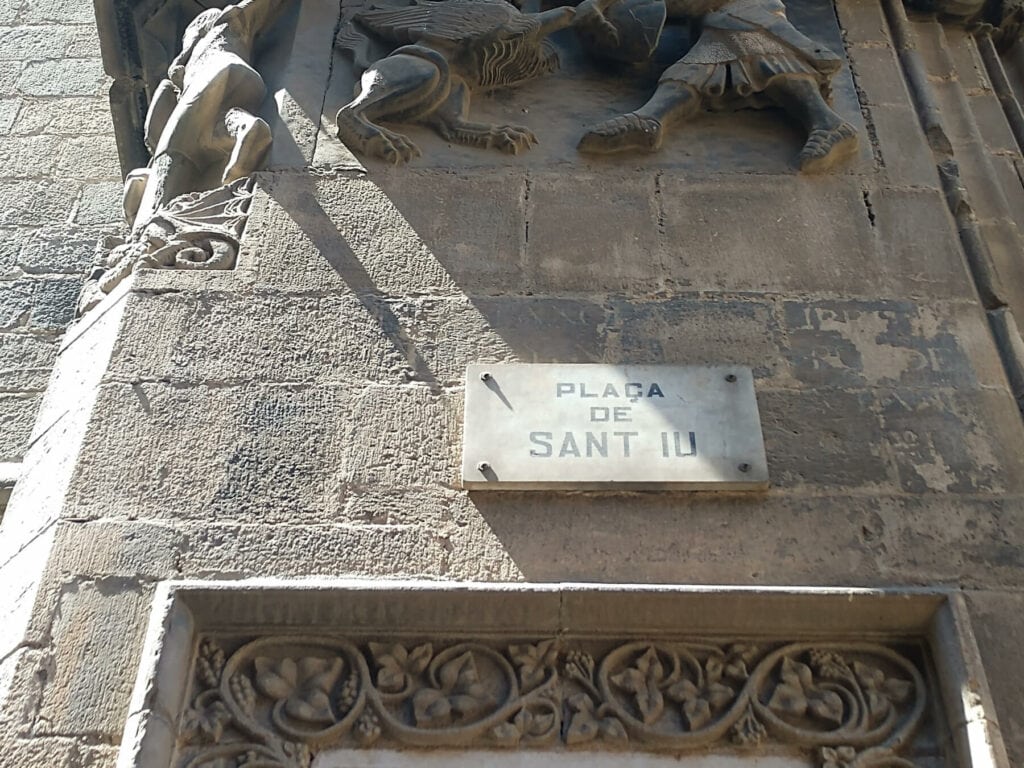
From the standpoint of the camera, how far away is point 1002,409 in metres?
2.90

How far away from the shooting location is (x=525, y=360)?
9.75 feet

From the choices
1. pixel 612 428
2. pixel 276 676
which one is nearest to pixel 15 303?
pixel 276 676

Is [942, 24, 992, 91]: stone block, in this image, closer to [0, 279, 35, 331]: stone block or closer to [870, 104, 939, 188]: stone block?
[870, 104, 939, 188]: stone block

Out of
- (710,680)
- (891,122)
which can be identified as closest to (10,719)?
(710,680)

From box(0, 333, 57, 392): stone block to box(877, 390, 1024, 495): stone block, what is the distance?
322 cm

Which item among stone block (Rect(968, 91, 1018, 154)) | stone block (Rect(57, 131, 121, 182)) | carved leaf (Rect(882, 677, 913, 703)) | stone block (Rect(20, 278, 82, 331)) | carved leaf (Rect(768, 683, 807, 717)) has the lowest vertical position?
carved leaf (Rect(768, 683, 807, 717))

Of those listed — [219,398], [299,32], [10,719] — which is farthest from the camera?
[299,32]

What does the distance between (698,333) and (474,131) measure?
1072mm

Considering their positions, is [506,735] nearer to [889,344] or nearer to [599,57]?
[889,344]

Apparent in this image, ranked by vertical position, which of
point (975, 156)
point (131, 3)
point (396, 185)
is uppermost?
point (131, 3)

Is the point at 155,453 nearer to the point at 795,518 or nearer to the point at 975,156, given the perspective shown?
the point at 795,518

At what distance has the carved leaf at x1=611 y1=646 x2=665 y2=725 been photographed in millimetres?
2393

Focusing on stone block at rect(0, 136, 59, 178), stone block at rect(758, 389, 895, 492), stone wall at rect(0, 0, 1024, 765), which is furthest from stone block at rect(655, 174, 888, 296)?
stone block at rect(0, 136, 59, 178)

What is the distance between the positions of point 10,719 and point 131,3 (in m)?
3.05
